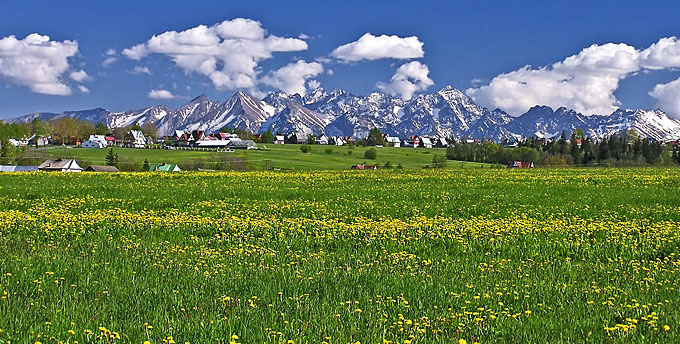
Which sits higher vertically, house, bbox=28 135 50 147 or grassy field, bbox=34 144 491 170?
house, bbox=28 135 50 147

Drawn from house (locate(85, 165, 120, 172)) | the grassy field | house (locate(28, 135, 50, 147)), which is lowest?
house (locate(85, 165, 120, 172))

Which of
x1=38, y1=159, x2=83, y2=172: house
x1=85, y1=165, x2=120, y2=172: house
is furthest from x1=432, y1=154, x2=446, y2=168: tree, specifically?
x1=38, y1=159, x2=83, y2=172: house

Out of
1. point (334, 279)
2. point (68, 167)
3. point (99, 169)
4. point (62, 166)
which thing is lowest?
point (99, 169)

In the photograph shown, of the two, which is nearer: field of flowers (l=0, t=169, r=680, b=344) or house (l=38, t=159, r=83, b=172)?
field of flowers (l=0, t=169, r=680, b=344)

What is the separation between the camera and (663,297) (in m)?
8.88

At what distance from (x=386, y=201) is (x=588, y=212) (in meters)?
7.95

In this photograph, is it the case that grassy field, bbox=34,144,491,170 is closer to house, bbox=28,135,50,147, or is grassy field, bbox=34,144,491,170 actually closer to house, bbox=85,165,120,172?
house, bbox=85,165,120,172

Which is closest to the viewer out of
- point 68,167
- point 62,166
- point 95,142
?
point 68,167

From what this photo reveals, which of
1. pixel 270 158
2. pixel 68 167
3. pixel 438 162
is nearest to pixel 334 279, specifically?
pixel 68 167

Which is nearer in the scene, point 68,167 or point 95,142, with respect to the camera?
point 68,167

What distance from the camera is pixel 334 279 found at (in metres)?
9.78

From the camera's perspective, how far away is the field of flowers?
7215mm

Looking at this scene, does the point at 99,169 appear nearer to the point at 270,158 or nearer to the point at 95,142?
the point at 270,158

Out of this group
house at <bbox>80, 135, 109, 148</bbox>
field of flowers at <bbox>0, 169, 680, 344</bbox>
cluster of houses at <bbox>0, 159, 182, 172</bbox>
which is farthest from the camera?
house at <bbox>80, 135, 109, 148</bbox>
